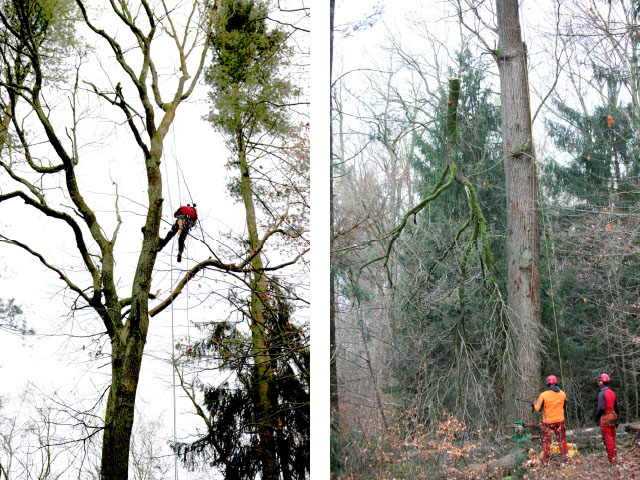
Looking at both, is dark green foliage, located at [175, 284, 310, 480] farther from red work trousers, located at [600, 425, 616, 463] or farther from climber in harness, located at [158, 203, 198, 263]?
red work trousers, located at [600, 425, 616, 463]

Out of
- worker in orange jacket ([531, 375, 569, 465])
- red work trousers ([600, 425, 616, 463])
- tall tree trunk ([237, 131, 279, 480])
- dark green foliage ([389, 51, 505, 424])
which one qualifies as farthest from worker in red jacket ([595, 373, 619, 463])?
tall tree trunk ([237, 131, 279, 480])

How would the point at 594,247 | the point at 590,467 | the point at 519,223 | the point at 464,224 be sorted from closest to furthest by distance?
the point at 590,467
the point at 594,247
the point at 519,223
the point at 464,224

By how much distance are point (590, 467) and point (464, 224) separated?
4.26 feet

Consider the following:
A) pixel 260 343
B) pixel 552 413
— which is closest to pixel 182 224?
pixel 260 343

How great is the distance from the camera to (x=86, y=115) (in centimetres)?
298

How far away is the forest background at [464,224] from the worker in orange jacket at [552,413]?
0.12ft

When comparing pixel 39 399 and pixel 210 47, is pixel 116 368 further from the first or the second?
pixel 210 47

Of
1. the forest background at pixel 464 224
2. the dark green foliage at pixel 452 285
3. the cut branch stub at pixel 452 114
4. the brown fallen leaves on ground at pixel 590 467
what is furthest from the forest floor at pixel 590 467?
the cut branch stub at pixel 452 114

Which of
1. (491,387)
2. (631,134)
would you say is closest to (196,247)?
(491,387)

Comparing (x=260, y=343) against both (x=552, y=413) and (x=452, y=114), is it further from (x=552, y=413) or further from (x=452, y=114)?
(x=452, y=114)

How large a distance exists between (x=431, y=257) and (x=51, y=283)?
6.26 ft

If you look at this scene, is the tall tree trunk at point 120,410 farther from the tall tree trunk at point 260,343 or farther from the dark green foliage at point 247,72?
the dark green foliage at point 247,72

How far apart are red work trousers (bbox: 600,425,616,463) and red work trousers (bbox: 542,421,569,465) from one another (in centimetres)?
17

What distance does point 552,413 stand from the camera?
9.57ft
